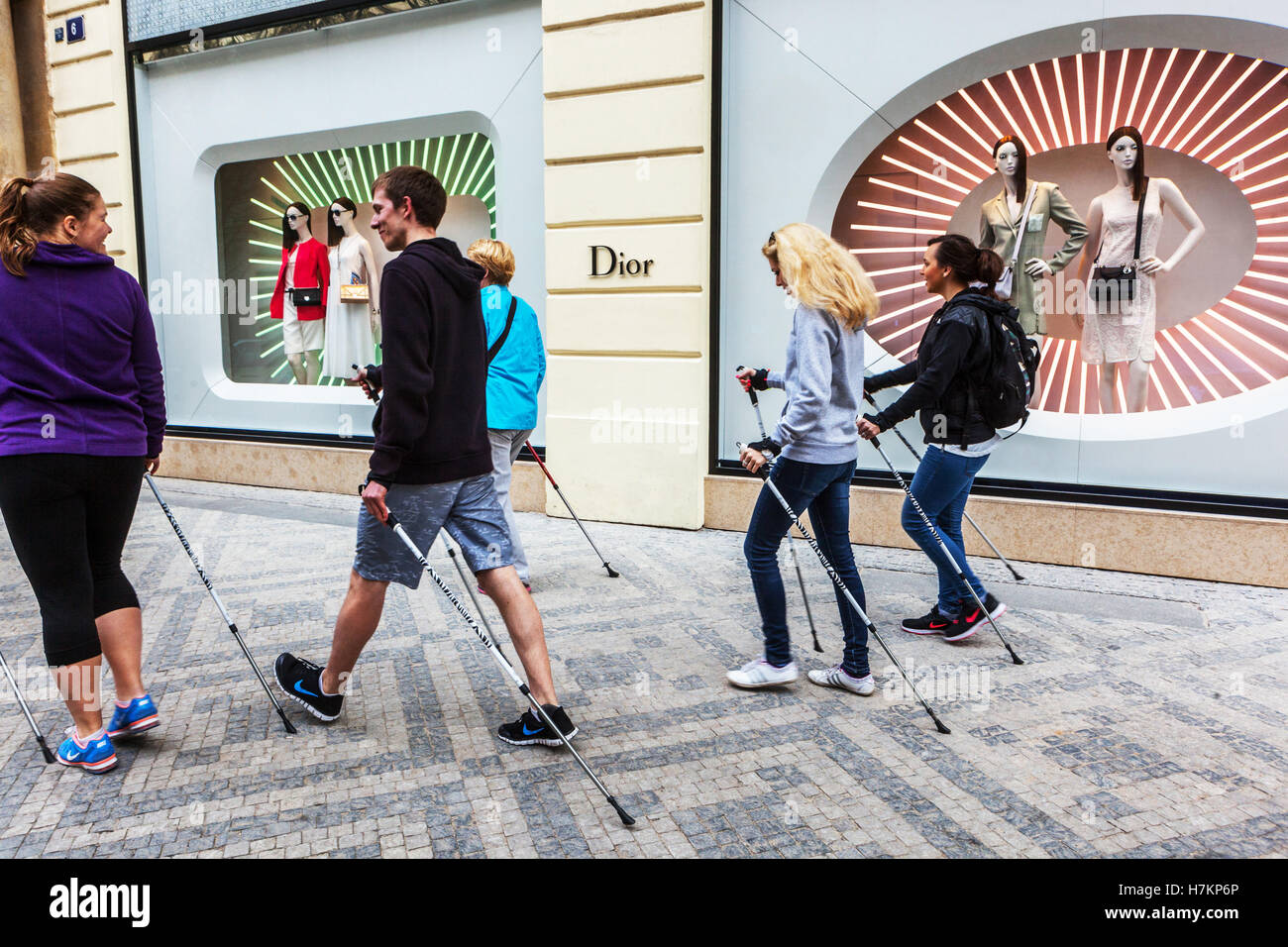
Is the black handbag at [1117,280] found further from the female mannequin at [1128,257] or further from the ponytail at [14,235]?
the ponytail at [14,235]

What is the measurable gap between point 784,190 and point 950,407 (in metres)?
3.08

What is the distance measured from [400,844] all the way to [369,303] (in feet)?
24.7

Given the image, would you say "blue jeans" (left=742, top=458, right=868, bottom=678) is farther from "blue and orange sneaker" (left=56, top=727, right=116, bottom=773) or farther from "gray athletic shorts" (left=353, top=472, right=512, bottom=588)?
"blue and orange sneaker" (left=56, top=727, right=116, bottom=773)

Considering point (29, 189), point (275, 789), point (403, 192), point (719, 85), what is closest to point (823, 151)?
point (719, 85)

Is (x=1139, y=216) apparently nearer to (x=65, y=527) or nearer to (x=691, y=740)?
(x=691, y=740)

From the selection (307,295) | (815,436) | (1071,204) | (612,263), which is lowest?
(815,436)

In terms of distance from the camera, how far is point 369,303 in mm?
9492

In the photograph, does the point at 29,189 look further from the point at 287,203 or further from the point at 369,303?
the point at 287,203

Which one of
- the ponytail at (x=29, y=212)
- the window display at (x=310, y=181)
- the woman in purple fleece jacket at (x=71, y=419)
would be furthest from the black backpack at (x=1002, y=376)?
the window display at (x=310, y=181)

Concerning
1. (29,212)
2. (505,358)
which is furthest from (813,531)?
(29,212)

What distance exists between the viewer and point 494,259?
4883mm

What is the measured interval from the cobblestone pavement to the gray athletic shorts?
2.20 ft
